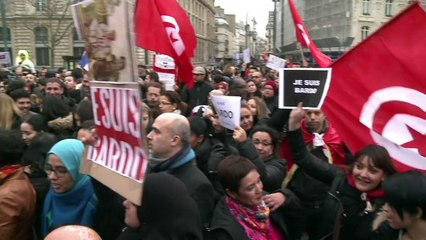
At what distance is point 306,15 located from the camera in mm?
60469

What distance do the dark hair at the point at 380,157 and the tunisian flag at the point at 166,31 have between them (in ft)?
11.4

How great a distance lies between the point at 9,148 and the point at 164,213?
4.28ft

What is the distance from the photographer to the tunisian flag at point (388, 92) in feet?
10.0

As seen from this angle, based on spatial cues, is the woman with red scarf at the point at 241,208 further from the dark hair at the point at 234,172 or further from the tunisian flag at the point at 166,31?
the tunisian flag at the point at 166,31

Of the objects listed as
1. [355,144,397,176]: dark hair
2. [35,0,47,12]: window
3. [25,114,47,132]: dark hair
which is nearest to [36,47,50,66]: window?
[35,0,47,12]: window

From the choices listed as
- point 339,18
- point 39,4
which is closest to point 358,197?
point 39,4

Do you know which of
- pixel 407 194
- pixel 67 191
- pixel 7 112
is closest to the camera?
pixel 407 194

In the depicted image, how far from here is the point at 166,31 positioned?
239 inches

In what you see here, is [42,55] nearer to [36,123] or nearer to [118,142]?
[36,123]

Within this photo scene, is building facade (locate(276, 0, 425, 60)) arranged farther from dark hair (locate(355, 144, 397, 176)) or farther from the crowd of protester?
dark hair (locate(355, 144, 397, 176))

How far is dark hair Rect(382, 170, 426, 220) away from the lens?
241 cm

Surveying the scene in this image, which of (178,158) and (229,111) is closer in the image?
(178,158)

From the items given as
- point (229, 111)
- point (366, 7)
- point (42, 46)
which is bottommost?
point (229, 111)

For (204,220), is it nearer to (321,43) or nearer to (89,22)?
(89,22)
